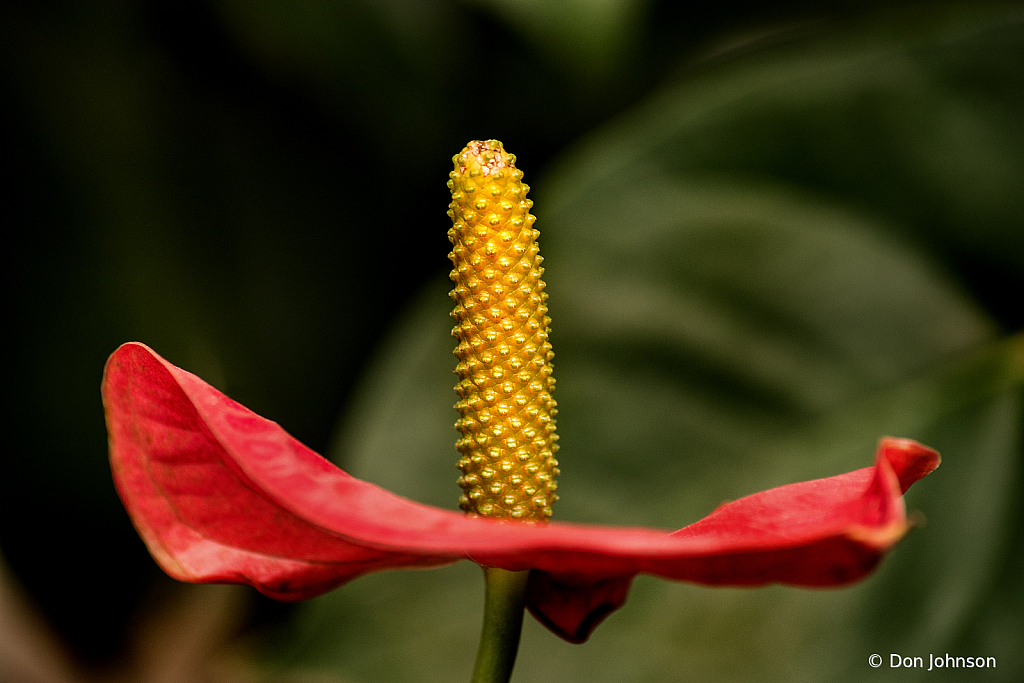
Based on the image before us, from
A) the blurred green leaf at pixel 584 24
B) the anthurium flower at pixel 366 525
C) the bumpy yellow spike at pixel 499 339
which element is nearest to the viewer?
the anthurium flower at pixel 366 525

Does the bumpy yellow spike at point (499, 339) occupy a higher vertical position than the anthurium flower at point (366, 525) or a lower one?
higher

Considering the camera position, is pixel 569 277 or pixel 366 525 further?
pixel 569 277

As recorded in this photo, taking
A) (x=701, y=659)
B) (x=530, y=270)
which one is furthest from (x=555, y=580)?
(x=701, y=659)

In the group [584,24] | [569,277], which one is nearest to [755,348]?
[569,277]

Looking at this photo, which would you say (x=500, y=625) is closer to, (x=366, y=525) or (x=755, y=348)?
(x=366, y=525)

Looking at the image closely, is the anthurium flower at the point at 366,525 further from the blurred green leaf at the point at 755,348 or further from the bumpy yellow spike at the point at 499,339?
the blurred green leaf at the point at 755,348

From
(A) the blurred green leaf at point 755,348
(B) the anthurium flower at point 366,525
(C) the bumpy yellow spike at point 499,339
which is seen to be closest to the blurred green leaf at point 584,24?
(A) the blurred green leaf at point 755,348
